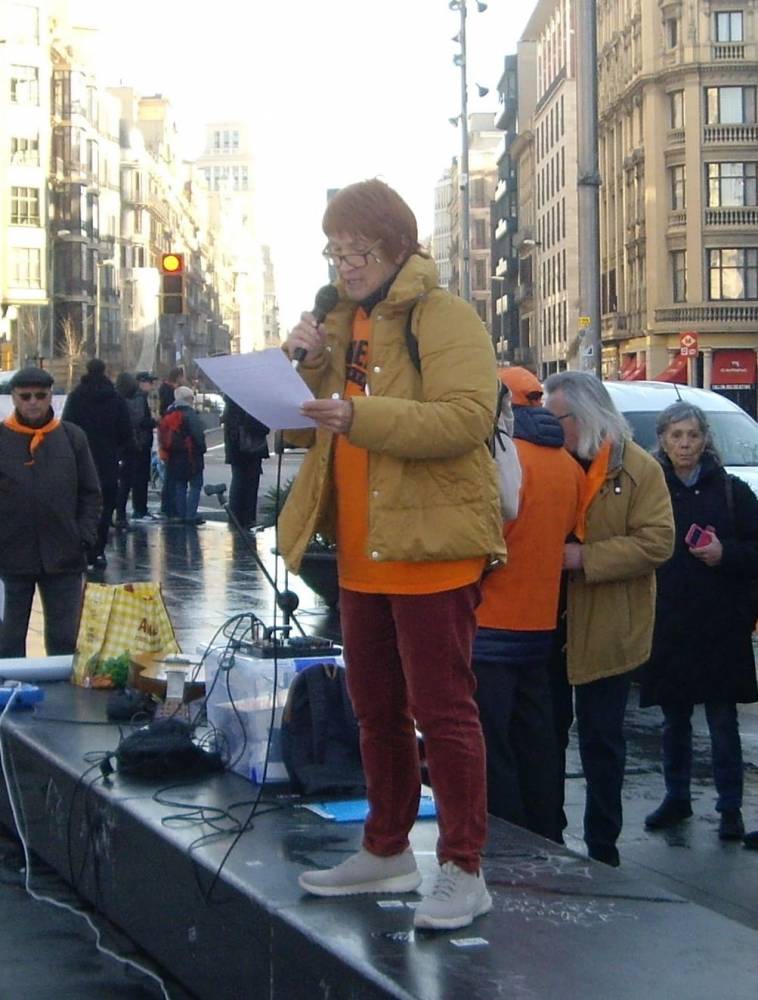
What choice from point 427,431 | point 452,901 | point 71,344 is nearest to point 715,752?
point 452,901

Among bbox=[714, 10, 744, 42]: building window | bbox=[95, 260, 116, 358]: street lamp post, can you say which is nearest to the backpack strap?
bbox=[714, 10, 744, 42]: building window

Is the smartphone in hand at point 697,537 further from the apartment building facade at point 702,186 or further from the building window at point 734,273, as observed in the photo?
the building window at point 734,273

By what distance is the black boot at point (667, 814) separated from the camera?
7020 mm

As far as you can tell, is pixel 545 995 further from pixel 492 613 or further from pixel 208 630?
pixel 208 630

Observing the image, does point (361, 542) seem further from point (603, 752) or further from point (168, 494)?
point (168, 494)

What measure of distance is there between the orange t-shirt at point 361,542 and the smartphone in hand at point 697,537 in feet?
9.01

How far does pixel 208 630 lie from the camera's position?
12.7 meters

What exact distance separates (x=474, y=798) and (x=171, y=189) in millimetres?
149725

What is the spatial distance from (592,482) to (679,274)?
71526mm

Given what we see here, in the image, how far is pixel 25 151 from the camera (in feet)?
317

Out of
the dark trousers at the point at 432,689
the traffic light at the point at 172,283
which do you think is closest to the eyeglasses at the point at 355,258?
the dark trousers at the point at 432,689

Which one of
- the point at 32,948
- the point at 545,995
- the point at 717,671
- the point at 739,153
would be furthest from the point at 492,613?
the point at 739,153

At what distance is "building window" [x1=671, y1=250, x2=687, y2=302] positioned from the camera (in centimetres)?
7531

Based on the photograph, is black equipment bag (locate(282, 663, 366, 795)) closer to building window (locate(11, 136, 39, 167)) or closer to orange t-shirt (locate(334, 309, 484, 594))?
orange t-shirt (locate(334, 309, 484, 594))
